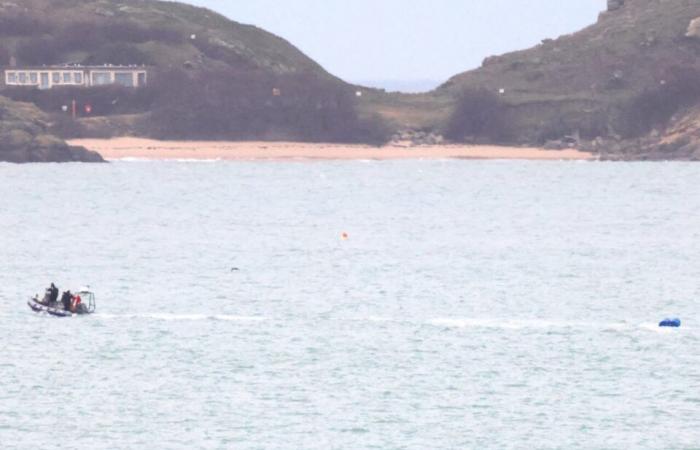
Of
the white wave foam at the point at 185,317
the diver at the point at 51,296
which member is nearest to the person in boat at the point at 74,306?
the diver at the point at 51,296

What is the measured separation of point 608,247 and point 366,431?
5671 cm

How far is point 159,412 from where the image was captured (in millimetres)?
56781

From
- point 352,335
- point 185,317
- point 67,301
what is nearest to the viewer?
point 352,335

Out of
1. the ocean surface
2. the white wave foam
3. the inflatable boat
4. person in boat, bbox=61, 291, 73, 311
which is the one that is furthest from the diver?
the white wave foam

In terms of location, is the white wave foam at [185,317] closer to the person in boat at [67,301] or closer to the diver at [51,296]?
the person in boat at [67,301]

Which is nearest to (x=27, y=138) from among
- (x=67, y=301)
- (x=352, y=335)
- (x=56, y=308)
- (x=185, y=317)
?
(x=185, y=317)

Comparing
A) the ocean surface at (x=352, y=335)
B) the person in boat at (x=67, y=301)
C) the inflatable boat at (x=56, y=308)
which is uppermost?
the person in boat at (x=67, y=301)

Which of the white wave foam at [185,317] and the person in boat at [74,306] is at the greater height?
the person in boat at [74,306]

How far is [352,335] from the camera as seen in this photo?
7056 centimetres

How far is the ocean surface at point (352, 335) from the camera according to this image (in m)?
55.2

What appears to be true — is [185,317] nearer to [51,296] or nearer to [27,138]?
[51,296]

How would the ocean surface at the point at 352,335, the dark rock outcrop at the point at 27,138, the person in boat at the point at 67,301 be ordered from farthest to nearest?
the dark rock outcrop at the point at 27,138 → the person in boat at the point at 67,301 → the ocean surface at the point at 352,335

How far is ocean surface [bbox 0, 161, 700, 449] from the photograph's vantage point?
55.2m

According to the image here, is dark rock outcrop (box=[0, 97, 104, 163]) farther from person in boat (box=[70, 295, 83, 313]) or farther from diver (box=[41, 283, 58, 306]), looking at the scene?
person in boat (box=[70, 295, 83, 313])
